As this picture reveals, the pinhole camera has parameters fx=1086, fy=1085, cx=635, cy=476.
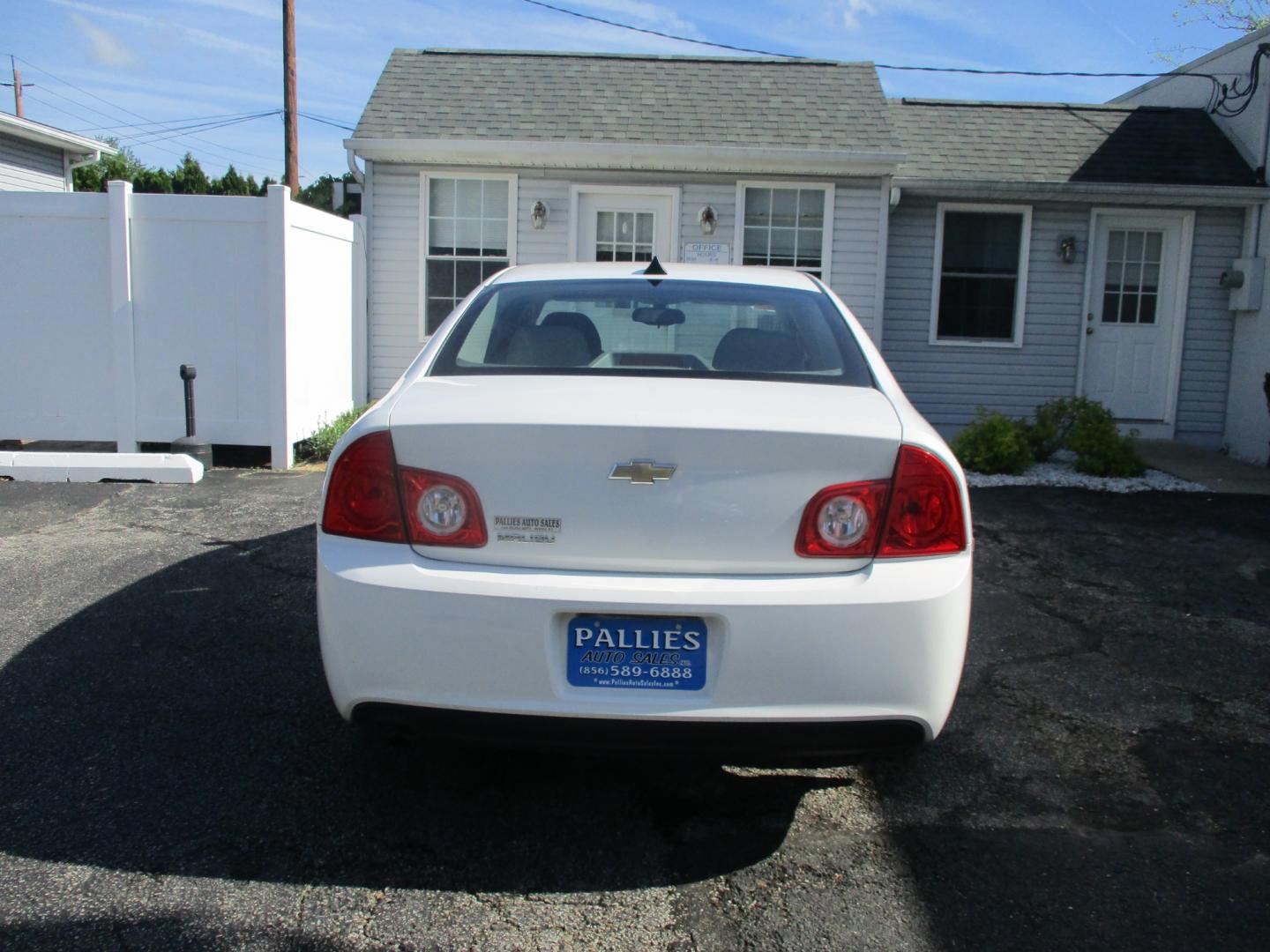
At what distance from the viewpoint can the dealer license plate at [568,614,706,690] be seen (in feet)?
8.48

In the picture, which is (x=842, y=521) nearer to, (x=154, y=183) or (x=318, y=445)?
(x=318, y=445)

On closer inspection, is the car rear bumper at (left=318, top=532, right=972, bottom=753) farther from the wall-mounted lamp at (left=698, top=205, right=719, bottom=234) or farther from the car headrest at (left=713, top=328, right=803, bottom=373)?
the wall-mounted lamp at (left=698, top=205, right=719, bottom=234)

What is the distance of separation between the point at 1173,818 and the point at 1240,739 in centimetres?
83

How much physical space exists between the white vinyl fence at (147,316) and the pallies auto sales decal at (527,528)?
20.6 ft

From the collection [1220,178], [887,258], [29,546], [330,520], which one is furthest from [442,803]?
[1220,178]

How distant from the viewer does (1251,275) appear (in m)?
10.7

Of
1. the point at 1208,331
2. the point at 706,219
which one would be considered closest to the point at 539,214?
the point at 706,219

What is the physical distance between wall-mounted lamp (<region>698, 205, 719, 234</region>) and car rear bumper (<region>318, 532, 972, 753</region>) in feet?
27.4

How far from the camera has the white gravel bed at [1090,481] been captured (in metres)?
8.80

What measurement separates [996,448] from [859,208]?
287 centimetres

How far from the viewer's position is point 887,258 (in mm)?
11203

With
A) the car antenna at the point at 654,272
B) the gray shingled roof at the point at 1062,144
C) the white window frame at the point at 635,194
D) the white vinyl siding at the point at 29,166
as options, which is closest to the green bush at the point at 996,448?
the gray shingled roof at the point at 1062,144

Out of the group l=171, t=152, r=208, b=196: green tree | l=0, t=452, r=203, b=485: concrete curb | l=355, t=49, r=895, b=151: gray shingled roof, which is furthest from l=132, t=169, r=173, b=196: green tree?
l=0, t=452, r=203, b=485: concrete curb

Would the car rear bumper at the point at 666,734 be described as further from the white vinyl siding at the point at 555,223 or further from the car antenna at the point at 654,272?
the white vinyl siding at the point at 555,223
